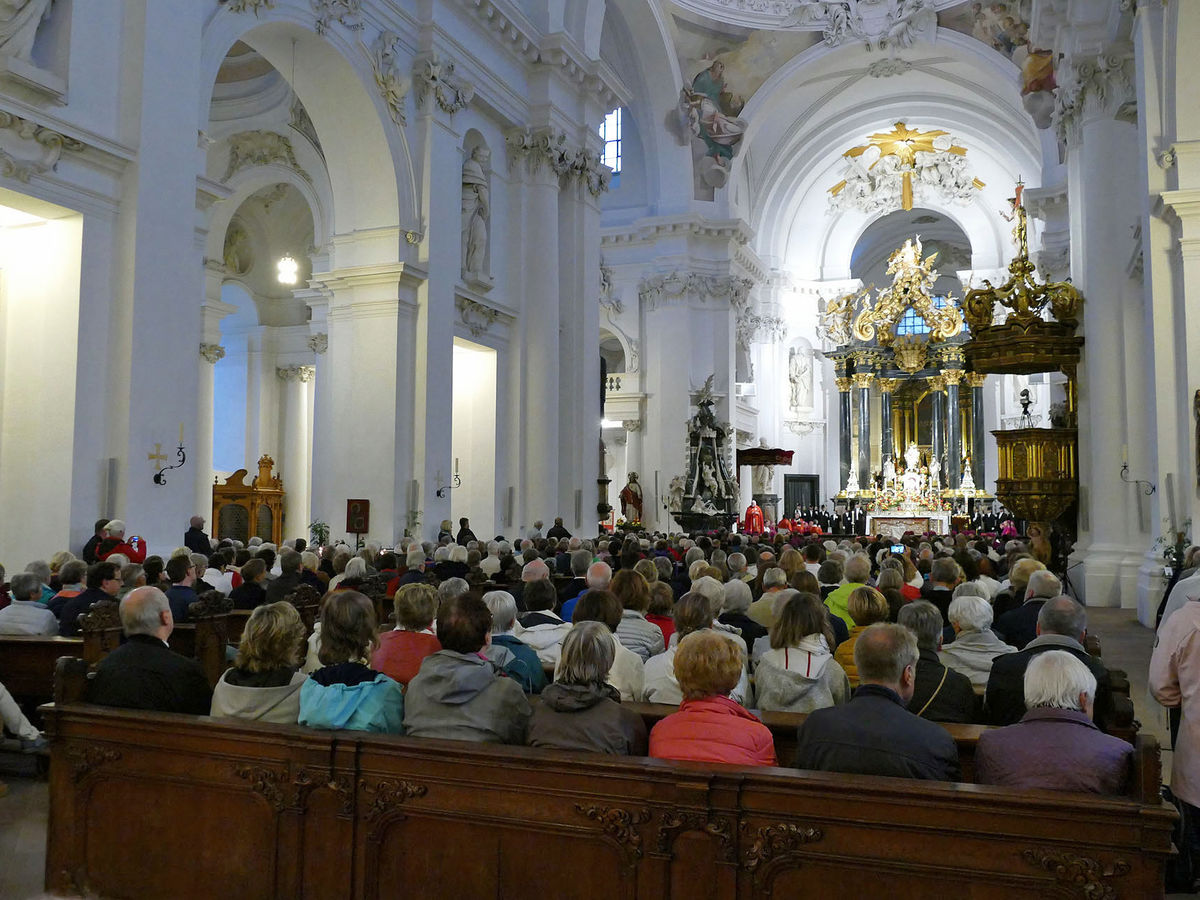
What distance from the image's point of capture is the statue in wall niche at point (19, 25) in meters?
8.22

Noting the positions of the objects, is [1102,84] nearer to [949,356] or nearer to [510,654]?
[510,654]

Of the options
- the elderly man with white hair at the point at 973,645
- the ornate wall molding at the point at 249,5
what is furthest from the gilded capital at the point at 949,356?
the elderly man with white hair at the point at 973,645

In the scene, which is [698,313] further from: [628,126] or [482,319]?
[482,319]

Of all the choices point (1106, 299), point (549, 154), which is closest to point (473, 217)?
point (549, 154)

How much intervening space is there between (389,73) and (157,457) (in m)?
6.68

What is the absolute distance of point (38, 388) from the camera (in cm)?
902

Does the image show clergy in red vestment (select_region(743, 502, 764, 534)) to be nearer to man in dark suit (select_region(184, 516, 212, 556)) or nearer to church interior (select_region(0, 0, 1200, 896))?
church interior (select_region(0, 0, 1200, 896))

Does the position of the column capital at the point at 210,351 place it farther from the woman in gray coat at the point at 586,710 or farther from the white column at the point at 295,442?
the woman in gray coat at the point at 586,710

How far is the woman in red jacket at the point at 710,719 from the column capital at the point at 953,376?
106ft

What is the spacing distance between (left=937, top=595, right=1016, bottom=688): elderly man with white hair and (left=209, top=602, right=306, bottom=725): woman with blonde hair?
2889 millimetres

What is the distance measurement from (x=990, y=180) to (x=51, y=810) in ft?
109

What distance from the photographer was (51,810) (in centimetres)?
359

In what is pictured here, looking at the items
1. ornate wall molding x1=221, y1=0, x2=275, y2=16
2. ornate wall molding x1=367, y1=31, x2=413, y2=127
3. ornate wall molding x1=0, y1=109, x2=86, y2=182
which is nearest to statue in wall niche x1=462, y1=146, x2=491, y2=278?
ornate wall molding x1=367, y1=31, x2=413, y2=127

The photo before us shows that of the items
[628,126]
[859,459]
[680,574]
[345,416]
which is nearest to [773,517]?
[859,459]
